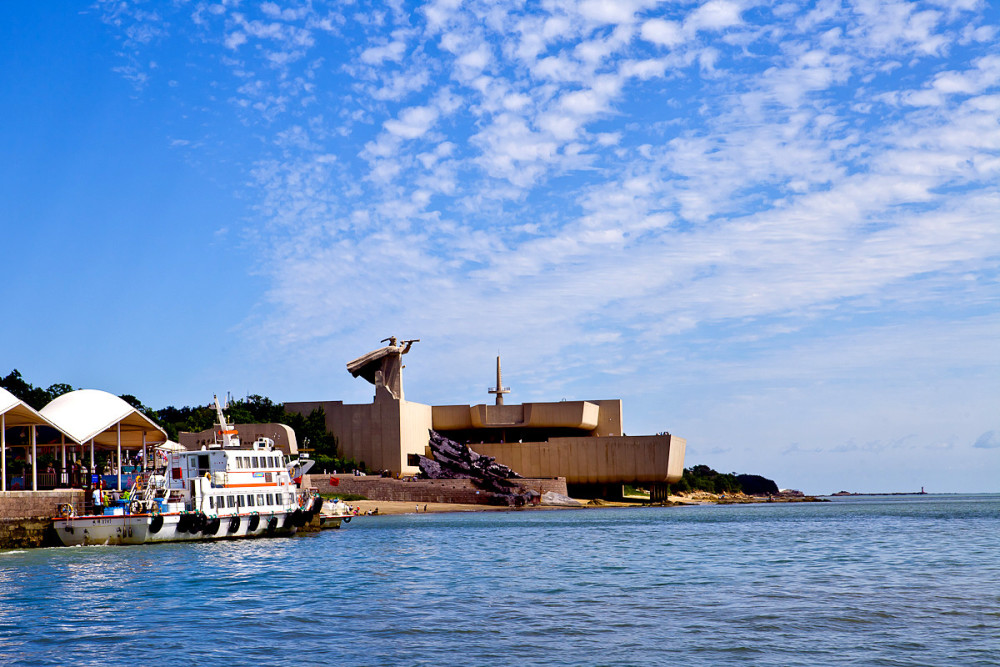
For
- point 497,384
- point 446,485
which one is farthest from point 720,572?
point 497,384

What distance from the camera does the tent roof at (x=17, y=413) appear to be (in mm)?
45906

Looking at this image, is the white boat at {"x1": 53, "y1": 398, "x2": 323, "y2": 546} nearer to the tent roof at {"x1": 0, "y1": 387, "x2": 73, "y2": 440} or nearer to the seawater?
the seawater

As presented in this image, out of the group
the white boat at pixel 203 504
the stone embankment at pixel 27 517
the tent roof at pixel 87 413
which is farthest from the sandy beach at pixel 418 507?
the stone embankment at pixel 27 517

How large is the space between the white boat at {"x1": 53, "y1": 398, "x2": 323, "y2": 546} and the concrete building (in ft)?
159

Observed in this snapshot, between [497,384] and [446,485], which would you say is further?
[497,384]

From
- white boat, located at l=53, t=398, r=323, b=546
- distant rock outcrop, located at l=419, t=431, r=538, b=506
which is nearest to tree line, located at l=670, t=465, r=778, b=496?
distant rock outcrop, located at l=419, t=431, r=538, b=506

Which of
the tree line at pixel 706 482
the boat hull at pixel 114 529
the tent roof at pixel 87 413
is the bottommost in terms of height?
the tree line at pixel 706 482

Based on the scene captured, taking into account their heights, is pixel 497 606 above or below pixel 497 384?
below

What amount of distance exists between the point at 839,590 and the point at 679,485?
125m

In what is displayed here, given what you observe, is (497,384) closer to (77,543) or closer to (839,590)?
(77,543)

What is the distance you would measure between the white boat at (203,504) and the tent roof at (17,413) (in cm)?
505

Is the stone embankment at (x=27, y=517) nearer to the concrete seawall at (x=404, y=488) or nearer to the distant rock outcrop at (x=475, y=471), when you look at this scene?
the concrete seawall at (x=404, y=488)

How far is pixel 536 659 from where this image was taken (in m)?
16.7

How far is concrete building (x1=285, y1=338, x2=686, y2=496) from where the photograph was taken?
101 metres
